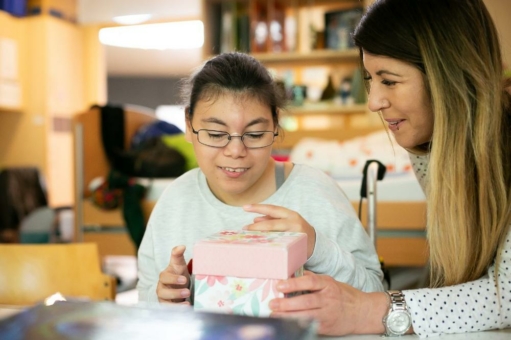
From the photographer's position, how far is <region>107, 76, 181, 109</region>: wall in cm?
962

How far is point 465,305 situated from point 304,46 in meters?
3.23

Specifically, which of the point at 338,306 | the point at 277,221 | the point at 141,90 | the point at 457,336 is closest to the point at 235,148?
the point at 277,221

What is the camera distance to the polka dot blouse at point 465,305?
2.48 feet

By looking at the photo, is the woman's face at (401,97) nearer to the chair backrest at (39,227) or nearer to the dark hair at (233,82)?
the dark hair at (233,82)

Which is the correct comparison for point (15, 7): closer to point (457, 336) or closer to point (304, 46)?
point (304, 46)

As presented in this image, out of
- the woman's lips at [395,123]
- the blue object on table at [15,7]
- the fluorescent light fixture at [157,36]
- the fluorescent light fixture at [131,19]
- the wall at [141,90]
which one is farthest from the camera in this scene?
the wall at [141,90]

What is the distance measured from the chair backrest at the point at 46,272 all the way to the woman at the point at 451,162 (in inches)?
28.2

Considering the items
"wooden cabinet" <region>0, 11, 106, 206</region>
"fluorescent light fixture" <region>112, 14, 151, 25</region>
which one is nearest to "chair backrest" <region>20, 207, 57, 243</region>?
"wooden cabinet" <region>0, 11, 106, 206</region>

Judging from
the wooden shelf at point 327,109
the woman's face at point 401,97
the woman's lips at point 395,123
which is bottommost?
the woman's lips at point 395,123

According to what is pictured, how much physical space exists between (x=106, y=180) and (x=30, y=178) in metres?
2.05

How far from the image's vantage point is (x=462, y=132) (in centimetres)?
86

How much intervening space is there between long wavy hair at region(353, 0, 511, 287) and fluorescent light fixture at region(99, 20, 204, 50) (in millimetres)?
5417

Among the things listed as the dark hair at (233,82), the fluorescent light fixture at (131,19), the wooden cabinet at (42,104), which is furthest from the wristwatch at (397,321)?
the fluorescent light fixture at (131,19)

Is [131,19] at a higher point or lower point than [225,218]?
higher
